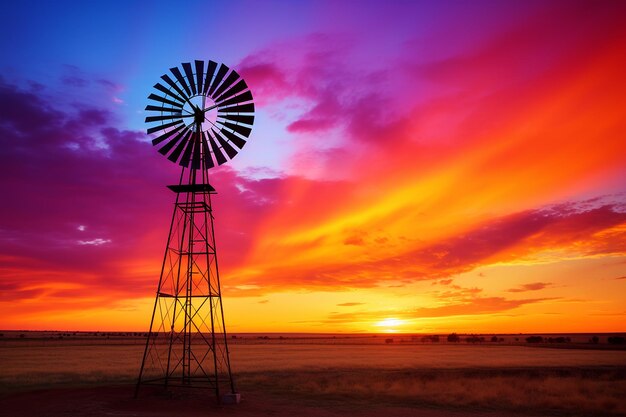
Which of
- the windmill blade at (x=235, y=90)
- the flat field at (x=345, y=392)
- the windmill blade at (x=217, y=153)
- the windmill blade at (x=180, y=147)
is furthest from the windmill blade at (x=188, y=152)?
the flat field at (x=345, y=392)

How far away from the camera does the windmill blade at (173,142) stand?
2950 centimetres

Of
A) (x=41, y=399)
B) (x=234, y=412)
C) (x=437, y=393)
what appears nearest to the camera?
(x=234, y=412)

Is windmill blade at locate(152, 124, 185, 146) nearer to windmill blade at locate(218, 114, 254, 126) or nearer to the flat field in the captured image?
windmill blade at locate(218, 114, 254, 126)

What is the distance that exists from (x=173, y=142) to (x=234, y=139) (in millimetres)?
3646

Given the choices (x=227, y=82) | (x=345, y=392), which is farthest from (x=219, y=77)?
(x=345, y=392)

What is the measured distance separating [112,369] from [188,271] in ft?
98.8

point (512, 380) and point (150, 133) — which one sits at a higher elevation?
point (150, 133)

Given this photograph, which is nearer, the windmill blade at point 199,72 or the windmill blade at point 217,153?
the windmill blade at point 199,72

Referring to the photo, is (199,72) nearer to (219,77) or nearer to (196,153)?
(219,77)

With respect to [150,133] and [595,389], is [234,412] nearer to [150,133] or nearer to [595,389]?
[150,133]

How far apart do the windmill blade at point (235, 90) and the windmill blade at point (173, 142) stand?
2653mm

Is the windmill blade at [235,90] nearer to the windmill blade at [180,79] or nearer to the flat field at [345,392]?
the windmill blade at [180,79]

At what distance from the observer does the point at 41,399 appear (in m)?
26.4

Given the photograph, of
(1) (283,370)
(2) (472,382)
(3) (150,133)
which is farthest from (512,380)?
(3) (150,133)
